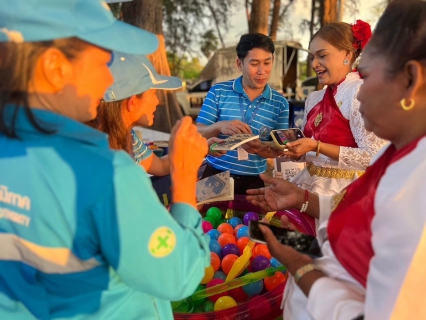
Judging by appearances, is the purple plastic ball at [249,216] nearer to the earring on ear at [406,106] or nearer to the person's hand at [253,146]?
the person's hand at [253,146]

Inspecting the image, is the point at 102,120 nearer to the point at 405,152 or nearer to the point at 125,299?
the point at 125,299

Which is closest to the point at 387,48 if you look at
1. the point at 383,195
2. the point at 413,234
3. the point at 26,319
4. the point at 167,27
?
the point at 383,195

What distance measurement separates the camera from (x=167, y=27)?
2056 centimetres

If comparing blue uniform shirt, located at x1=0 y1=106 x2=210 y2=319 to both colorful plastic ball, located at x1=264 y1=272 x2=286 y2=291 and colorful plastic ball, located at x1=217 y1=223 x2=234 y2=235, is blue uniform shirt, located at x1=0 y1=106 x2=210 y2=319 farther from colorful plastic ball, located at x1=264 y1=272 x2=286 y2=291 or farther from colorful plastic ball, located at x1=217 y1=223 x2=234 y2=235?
colorful plastic ball, located at x1=217 y1=223 x2=234 y2=235

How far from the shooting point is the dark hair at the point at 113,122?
1.82 m

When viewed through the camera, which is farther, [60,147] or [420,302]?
[420,302]

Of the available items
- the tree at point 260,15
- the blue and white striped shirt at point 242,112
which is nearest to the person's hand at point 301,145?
the blue and white striped shirt at point 242,112

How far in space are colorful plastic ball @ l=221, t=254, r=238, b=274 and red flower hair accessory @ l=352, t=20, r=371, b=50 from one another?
5.72 ft

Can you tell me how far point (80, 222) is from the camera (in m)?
Result: 0.96

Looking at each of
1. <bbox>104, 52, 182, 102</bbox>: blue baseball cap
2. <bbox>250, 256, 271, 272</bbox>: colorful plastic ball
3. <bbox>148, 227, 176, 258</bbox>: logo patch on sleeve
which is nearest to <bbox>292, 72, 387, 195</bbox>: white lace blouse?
<bbox>250, 256, 271, 272</bbox>: colorful plastic ball

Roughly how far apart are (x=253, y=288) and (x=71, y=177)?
163 centimetres

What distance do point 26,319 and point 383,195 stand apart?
1094mm

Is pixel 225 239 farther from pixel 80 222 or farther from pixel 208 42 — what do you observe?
pixel 208 42

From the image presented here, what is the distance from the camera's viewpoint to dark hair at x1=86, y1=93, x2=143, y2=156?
182 cm
